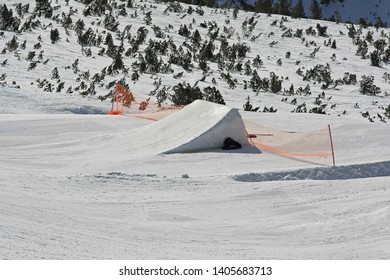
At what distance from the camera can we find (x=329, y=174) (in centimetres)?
829

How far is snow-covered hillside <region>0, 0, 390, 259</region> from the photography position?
5383 millimetres

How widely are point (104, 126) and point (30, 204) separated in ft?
15.7

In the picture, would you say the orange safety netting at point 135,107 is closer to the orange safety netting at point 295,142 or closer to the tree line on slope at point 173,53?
the tree line on slope at point 173,53

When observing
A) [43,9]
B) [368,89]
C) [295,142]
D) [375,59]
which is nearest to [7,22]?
[43,9]

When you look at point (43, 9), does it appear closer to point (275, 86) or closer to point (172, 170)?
point (275, 86)

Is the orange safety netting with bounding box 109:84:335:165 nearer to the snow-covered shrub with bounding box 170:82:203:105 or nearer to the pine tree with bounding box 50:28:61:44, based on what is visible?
the snow-covered shrub with bounding box 170:82:203:105

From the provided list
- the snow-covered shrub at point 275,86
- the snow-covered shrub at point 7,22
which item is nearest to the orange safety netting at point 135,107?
the snow-covered shrub at point 275,86

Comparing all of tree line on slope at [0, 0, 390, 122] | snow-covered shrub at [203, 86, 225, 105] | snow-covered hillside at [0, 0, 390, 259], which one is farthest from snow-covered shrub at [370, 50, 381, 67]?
snow-covered shrub at [203, 86, 225, 105]

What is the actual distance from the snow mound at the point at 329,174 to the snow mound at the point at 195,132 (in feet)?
4.72

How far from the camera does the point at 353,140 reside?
9.87m

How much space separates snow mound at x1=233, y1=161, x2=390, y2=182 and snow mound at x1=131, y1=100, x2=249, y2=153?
144 cm

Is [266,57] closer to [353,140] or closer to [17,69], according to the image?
[17,69]

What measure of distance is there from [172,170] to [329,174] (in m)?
2.02

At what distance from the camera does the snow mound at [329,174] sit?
7938 mm
